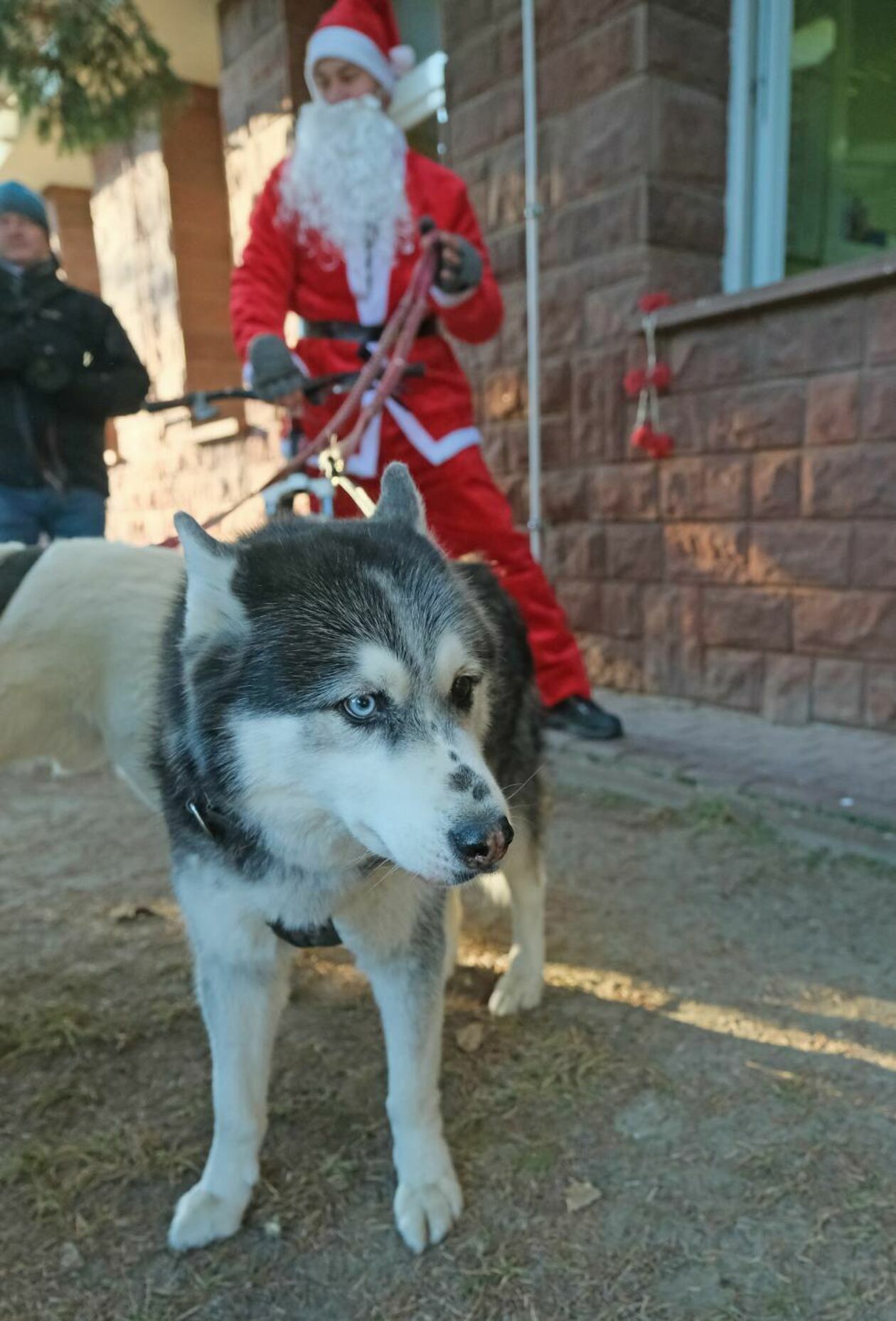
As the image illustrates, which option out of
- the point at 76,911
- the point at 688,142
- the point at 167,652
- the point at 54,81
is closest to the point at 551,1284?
the point at 167,652

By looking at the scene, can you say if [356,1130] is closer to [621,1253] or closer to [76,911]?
[621,1253]

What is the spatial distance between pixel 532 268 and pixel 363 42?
1.38 metres

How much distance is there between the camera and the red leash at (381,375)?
260 centimetres

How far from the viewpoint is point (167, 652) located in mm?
1518

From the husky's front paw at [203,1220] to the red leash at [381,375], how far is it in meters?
1.68

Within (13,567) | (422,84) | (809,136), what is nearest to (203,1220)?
(13,567)

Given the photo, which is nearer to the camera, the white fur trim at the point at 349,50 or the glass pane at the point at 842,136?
the white fur trim at the point at 349,50

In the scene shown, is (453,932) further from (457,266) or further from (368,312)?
(368,312)

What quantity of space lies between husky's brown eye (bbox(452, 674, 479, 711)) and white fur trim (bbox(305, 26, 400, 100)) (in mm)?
3426

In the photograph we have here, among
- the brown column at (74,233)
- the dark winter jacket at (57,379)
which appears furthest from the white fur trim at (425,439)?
the brown column at (74,233)

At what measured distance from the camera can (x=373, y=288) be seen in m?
3.42

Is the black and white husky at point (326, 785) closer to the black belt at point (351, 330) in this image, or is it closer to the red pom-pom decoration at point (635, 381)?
the black belt at point (351, 330)

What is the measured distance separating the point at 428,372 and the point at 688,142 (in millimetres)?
1994

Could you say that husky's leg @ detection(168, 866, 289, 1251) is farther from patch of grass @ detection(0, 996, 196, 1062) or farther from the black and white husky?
patch of grass @ detection(0, 996, 196, 1062)
